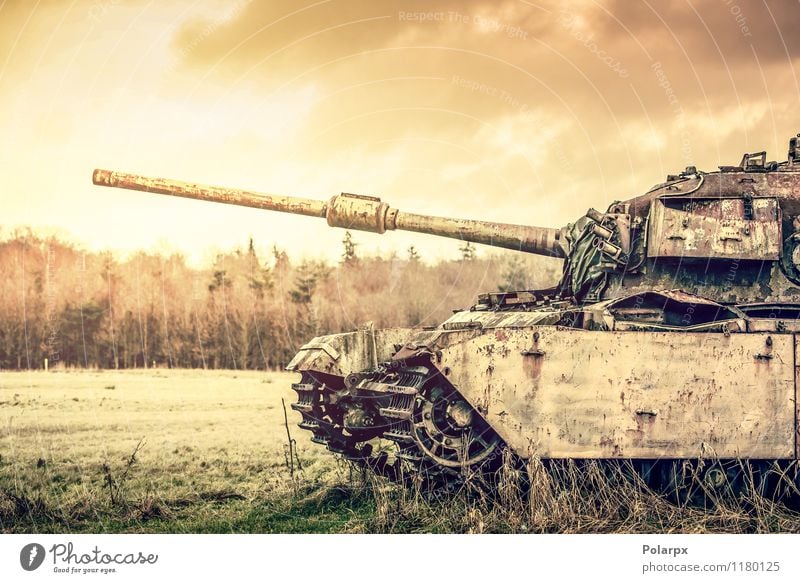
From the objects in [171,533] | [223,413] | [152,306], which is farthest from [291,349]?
[171,533]

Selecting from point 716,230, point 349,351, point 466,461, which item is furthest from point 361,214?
point 716,230

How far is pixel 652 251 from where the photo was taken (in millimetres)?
9836

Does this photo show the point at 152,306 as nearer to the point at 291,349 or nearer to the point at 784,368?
the point at 291,349

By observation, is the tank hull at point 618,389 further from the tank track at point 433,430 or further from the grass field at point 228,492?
the grass field at point 228,492

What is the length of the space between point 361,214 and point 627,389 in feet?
12.8

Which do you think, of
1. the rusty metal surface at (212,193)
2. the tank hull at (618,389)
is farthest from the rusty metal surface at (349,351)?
the tank hull at (618,389)

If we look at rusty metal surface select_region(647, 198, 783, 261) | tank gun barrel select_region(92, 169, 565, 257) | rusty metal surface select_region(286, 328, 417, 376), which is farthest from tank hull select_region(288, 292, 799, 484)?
tank gun barrel select_region(92, 169, 565, 257)

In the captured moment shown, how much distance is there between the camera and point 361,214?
11492mm

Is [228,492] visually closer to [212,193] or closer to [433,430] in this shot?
[433,430]

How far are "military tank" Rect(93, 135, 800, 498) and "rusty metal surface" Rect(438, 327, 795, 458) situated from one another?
0.04 feet

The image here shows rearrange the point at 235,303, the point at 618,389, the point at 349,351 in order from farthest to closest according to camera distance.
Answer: the point at 235,303 → the point at 349,351 → the point at 618,389

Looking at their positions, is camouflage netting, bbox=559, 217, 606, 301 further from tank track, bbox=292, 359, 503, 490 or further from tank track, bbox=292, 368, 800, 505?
tank track, bbox=292, 359, 503, 490

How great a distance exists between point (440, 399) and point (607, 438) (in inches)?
56.0

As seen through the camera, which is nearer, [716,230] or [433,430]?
[433,430]
